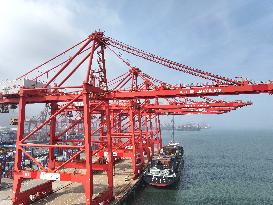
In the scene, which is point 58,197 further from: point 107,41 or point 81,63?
point 107,41

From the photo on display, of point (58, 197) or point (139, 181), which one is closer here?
point (58, 197)


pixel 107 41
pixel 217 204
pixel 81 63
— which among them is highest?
pixel 107 41

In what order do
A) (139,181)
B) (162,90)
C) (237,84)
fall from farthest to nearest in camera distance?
1. (139,181)
2. (162,90)
3. (237,84)

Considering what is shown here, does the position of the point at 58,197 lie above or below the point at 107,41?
below

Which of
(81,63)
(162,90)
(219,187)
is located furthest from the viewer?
(219,187)

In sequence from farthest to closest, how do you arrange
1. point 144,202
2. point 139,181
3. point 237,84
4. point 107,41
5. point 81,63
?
point 139,181 < point 144,202 < point 107,41 < point 81,63 < point 237,84

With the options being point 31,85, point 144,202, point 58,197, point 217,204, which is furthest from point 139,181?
point 31,85

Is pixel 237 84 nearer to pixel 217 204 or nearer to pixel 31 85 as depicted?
pixel 217 204

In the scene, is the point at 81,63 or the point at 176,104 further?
the point at 176,104

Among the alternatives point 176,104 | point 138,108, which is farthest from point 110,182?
point 176,104
